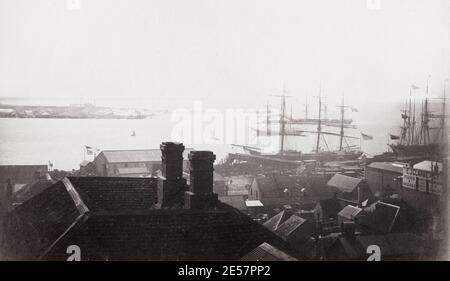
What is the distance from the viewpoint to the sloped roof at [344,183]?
48.7 meters

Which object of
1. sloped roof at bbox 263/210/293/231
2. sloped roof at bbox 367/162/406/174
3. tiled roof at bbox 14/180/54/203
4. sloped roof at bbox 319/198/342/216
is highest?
tiled roof at bbox 14/180/54/203

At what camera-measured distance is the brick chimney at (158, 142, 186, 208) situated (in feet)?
42.4

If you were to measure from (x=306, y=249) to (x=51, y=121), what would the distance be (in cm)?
14157

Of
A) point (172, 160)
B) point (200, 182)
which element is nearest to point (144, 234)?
point (200, 182)

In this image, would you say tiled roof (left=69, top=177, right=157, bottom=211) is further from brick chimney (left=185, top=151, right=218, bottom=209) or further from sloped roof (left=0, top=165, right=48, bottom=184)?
sloped roof (left=0, top=165, right=48, bottom=184)

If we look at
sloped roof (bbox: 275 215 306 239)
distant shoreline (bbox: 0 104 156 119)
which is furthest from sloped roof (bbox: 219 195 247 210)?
distant shoreline (bbox: 0 104 156 119)

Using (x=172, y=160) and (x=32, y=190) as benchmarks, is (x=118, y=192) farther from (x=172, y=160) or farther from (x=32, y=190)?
(x=32, y=190)

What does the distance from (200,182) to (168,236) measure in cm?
169

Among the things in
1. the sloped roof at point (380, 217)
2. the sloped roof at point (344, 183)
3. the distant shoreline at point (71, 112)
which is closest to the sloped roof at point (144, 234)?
the sloped roof at point (380, 217)

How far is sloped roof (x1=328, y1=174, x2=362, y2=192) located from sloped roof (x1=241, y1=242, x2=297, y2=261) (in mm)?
39681

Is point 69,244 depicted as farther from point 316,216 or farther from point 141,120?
point 141,120

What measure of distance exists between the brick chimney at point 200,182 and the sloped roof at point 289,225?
17.5m

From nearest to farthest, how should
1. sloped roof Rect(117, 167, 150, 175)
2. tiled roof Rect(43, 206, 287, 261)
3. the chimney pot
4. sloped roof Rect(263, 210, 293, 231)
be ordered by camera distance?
tiled roof Rect(43, 206, 287, 261) < the chimney pot < sloped roof Rect(263, 210, 293, 231) < sloped roof Rect(117, 167, 150, 175)
